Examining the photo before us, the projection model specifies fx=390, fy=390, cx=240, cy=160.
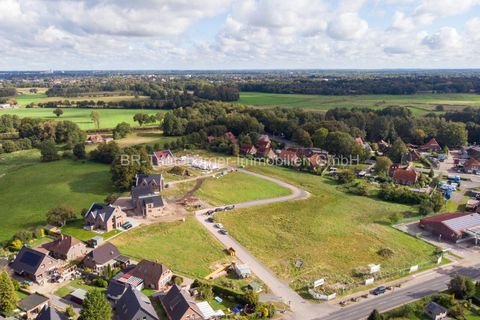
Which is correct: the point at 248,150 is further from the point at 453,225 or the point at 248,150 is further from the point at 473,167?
the point at 453,225

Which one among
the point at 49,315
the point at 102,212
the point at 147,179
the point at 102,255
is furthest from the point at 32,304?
the point at 147,179

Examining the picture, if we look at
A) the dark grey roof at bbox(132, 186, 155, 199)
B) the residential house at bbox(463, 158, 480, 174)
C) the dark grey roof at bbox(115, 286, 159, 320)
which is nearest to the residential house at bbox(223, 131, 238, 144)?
the dark grey roof at bbox(132, 186, 155, 199)

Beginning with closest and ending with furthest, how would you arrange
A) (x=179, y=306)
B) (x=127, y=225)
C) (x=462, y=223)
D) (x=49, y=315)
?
(x=49, y=315) → (x=179, y=306) → (x=462, y=223) → (x=127, y=225)

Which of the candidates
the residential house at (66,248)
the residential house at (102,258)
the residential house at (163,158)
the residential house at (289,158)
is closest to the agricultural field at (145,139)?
the residential house at (163,158)

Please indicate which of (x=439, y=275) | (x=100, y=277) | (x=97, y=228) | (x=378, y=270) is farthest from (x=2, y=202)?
(x=439, y=275)

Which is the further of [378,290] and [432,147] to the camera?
[432,147]

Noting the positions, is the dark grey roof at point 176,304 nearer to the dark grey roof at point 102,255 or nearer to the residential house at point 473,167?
the dark grey roof at point 102,255
